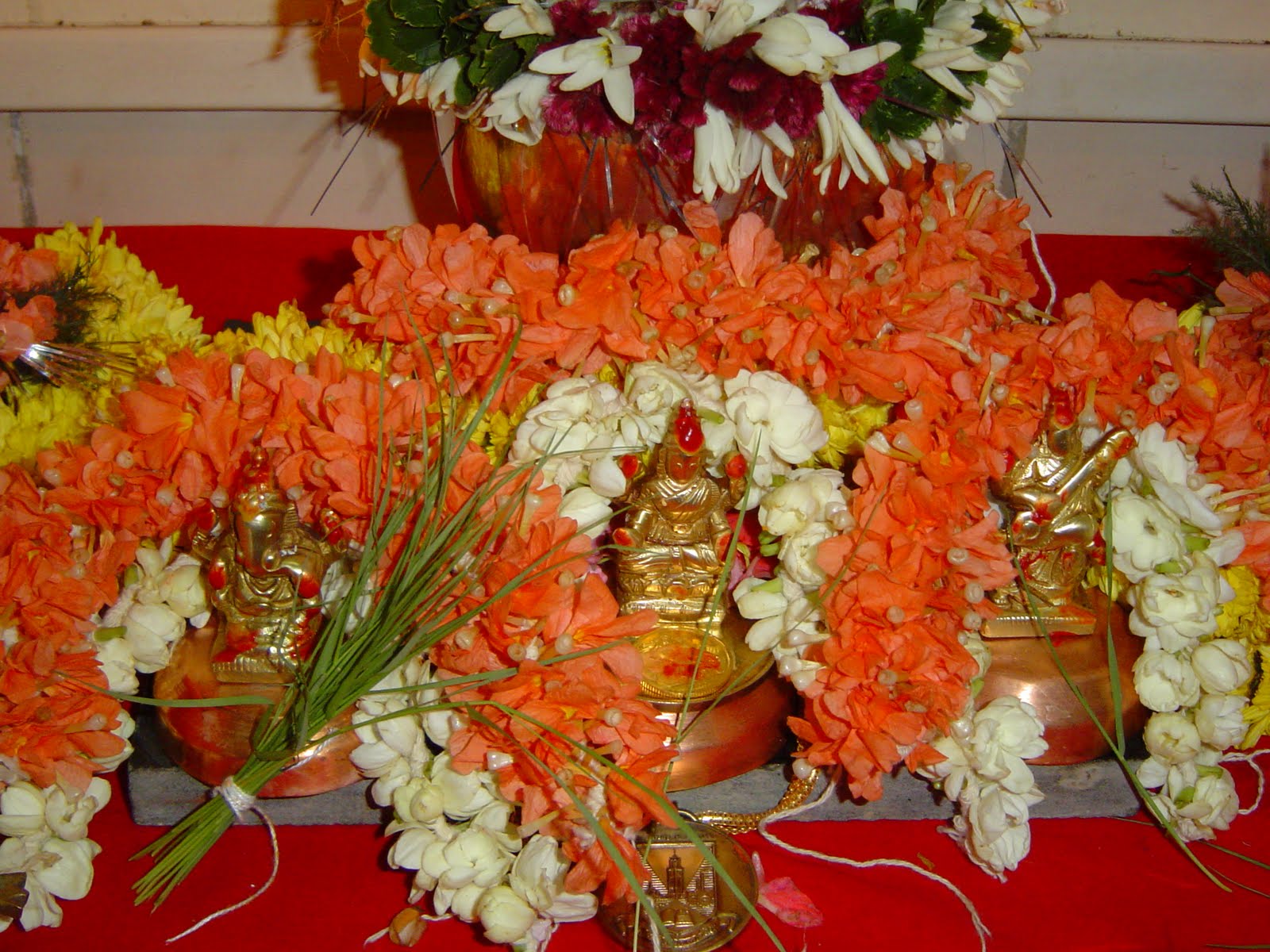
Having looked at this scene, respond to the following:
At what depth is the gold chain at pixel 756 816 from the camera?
80 centimetres

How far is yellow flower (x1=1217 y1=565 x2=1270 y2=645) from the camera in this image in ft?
3.02

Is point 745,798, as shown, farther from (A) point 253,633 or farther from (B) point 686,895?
(A) point 253,633

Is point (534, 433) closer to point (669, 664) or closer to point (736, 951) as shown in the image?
point (669, 664)

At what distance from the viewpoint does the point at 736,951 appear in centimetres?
74

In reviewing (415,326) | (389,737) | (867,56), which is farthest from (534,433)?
(867,56)

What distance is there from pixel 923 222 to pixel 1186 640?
1.30ft

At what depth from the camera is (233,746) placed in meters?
0.81

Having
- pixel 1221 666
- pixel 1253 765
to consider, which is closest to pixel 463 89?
pixel 1221 666

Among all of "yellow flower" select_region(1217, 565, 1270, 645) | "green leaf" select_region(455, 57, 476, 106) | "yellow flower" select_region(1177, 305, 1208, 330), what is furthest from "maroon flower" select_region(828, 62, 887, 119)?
"yellow flower" select_region(1217, 565, 1270, 645)

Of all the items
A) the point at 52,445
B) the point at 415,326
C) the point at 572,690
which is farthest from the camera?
the point at 52,445

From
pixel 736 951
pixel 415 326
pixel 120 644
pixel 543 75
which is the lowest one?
pixel 736 951

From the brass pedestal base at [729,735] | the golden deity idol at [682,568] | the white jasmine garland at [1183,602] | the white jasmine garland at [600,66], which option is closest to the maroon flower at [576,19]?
the white jasmine garland at [600,66]

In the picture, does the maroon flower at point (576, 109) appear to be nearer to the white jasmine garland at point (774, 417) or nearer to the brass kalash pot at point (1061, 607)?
the white jasmine garland at point (774, 417)

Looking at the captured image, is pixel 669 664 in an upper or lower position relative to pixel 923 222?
lower
